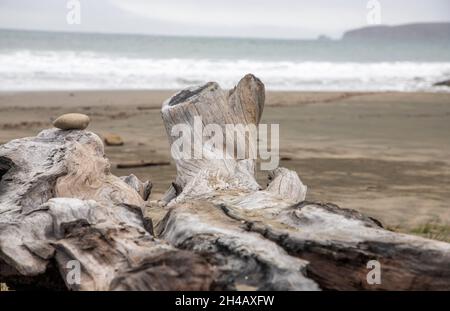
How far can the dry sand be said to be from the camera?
718 cm

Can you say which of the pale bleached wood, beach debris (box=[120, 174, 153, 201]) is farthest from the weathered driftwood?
beach debris (box=[120, 174, 153, 201])

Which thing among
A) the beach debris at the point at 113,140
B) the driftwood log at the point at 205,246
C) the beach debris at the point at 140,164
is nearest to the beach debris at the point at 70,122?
the driftwood log at the point at 205,246

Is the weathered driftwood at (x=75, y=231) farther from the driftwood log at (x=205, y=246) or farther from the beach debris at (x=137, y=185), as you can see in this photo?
the beach debris at (x=137, y=185)

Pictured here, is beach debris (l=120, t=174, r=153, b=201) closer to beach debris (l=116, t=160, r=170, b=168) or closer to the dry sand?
the dry sand

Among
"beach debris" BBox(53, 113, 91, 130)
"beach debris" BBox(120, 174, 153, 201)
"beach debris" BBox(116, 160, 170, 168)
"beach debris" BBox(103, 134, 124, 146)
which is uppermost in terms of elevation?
"beach debris" BBox(53, 113, 91, 130)

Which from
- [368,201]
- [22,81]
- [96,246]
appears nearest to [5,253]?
[96,246]

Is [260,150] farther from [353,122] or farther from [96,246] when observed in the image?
[96,246]

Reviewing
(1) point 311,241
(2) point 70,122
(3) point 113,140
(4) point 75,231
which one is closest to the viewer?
(1) point 311,241

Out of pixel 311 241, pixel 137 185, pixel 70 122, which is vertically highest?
pixel 70 122

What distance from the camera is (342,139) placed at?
37.4 feet

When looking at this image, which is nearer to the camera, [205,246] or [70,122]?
[205,246]

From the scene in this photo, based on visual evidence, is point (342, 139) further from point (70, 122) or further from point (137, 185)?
point (70, 122)

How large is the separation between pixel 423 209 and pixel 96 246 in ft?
14.6

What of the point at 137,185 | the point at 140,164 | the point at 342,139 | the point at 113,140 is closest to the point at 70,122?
the point at 137,185
